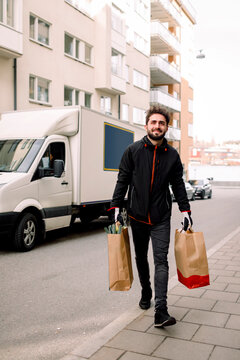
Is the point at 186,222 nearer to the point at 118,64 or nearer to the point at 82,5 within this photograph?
the point at 82,5

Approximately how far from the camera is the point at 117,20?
27609 mm

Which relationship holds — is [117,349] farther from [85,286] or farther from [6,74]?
[6,74]

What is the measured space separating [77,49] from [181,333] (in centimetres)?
2226

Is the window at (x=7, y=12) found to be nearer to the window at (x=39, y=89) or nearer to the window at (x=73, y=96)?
the window at (x=39, y=89)

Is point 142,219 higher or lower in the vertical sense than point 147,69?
lower

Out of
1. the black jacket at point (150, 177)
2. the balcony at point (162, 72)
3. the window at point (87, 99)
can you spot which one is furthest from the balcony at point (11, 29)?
the balcony at point (162, 72)

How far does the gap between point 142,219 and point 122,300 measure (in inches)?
55.1

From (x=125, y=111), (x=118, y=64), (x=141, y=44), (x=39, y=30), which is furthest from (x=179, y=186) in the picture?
(x=141, y=44)

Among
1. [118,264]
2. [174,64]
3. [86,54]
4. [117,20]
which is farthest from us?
[174,64]

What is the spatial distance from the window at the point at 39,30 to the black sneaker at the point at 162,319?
18.8 meters

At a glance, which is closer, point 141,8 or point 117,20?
point 117,20

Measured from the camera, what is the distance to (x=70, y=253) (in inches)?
318

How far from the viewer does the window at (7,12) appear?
17.9 meters

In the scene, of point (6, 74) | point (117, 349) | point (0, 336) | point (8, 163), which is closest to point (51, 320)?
point (0, 336)
